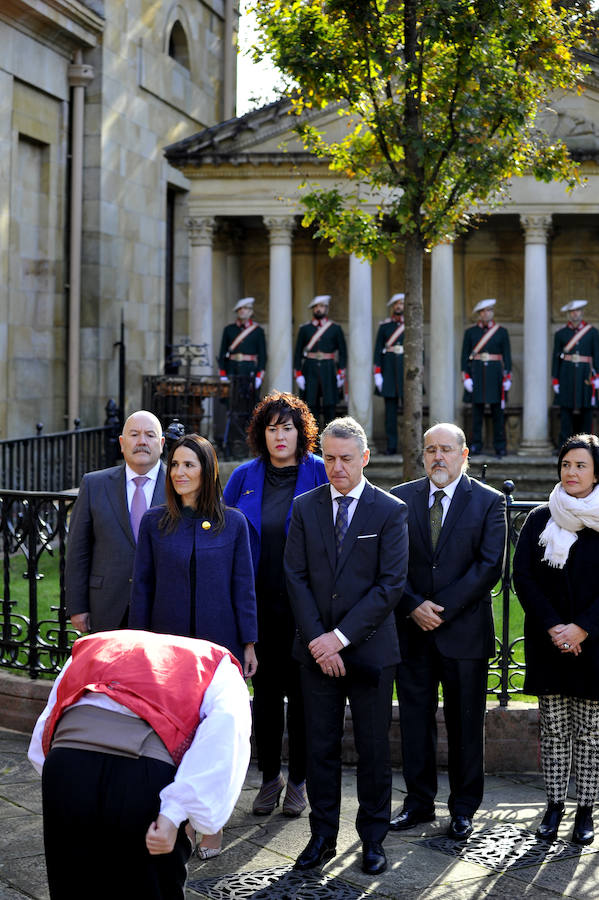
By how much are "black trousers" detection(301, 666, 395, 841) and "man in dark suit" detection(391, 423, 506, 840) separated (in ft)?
1.61

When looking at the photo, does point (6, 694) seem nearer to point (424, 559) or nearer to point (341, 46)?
point (424, 559)

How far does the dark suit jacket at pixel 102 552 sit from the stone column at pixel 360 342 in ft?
49.2

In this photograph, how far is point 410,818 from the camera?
5973mm

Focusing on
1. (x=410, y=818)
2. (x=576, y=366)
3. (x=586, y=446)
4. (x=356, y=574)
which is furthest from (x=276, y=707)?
(x=576, y=366)

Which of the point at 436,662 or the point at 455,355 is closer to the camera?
the point at 436,662

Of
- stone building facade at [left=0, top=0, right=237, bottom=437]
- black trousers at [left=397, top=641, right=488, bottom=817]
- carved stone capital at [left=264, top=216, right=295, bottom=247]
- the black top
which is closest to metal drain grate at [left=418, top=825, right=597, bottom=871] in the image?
black trousers at [left=397, top=641, right=488, bottom=817]

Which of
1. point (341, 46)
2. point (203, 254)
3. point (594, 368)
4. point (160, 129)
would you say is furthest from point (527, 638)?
point (160, 129)

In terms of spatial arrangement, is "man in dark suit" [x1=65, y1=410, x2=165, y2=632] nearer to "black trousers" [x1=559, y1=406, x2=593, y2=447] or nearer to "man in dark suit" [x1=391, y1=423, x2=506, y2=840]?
"man in dark suit" [x1=391, y1=423, x2=506, y2=840]

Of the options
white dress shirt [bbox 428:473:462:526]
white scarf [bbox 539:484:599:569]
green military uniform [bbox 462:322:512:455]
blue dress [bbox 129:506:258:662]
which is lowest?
blue dress [bbox 129:506:258:662]

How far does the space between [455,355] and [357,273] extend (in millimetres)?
2920

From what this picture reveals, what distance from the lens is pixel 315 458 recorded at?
6.28 meters

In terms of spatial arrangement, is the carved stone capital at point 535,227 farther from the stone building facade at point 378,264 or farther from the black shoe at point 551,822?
the black shoe at point 551,822

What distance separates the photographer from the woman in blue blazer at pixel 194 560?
17.7 ft

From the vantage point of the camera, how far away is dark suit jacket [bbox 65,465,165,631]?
20.4ft
